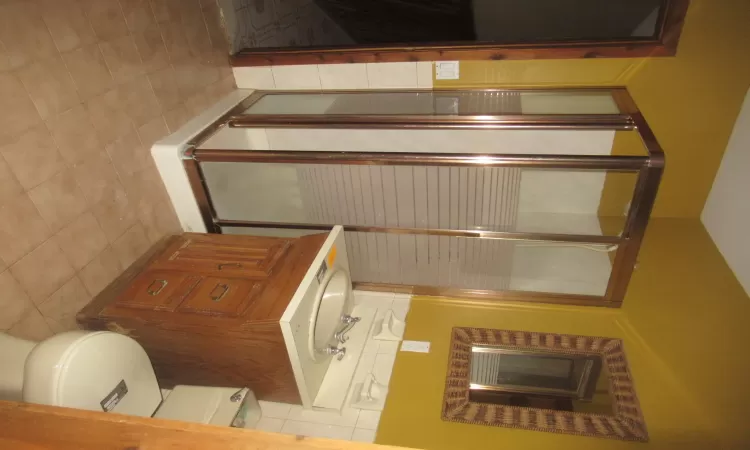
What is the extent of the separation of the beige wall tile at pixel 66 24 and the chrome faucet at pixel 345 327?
57.0 inches

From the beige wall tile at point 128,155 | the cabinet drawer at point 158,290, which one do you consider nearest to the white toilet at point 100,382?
the cabinet drawer at point 158,290

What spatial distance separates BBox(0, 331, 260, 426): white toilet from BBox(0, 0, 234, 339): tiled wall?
0.77ft

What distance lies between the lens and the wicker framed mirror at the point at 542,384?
66.7 inches

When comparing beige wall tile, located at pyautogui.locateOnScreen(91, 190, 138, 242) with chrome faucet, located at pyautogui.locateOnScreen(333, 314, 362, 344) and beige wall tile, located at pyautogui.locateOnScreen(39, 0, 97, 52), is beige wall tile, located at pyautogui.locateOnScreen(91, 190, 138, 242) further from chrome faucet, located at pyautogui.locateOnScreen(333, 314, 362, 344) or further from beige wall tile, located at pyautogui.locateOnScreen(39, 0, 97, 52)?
chrome faucet, located at pyautogui.locateOnScreen(333, 314, 362, 344)

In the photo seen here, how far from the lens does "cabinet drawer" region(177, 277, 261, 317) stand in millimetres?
1639

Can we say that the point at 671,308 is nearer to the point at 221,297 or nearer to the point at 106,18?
the point at 221,297

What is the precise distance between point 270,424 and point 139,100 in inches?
57.0

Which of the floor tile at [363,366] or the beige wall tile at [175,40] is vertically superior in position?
the beige wall tile at [175,40]

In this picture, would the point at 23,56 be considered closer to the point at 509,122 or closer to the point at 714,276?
the point at 509,122

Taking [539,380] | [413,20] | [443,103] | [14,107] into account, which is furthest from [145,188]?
[539,380]

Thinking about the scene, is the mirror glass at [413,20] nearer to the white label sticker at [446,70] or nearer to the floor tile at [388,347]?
the white label sticker at [446,70]

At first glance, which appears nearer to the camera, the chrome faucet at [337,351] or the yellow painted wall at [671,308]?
the yellow painted wall at [671,308]

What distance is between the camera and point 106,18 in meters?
1.82

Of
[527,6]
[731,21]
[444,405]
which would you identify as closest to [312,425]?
[444,405]
